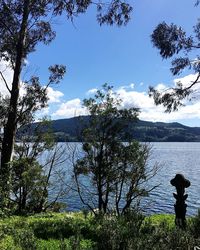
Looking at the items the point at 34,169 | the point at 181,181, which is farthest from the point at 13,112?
the point at 34,169

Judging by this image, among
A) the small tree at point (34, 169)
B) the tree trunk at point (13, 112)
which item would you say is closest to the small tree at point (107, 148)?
the small tree at point (34, 169)

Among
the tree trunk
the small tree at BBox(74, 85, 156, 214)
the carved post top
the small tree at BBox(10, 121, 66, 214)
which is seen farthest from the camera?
the small tree at BBox(10, 121, 66, 214)

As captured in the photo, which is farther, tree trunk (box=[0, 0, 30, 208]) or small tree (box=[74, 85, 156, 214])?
small tree (box=[74, 85, 156, 214])

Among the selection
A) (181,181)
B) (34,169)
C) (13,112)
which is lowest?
(34,169)

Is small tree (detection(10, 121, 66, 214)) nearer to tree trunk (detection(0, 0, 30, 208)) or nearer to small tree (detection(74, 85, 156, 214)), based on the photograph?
small tree (detection(74, 85, 156, 214))

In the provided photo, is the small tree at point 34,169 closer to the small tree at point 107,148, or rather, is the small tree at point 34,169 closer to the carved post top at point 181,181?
the small tree at point 107,148

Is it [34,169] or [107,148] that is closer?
[107,148]

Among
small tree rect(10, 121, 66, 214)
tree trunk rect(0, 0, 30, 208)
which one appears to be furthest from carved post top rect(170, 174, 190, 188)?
small tree rect(10, 121, 66, 214)

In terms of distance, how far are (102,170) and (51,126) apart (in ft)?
29.9

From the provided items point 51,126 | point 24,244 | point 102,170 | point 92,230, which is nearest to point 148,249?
point 24,244

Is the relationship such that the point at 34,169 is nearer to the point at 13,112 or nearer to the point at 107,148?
Answer: the point at 107,148

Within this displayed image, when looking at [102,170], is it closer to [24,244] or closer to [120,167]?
[120,167]

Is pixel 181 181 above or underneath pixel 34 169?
above

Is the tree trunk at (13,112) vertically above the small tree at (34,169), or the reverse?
the tree trunk at (13,112)
